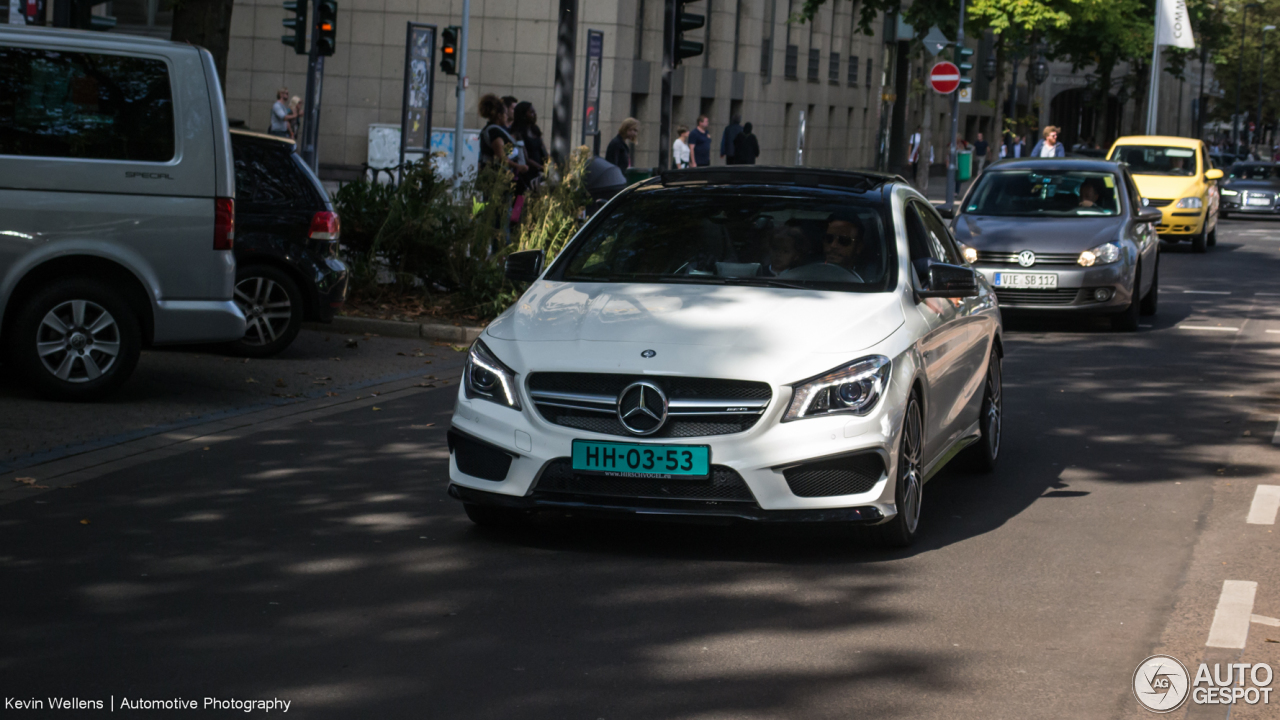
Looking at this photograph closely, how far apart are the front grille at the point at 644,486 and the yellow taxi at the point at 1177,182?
72.5 feet

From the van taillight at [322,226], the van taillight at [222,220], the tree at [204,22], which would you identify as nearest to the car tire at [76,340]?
the van taillight at [222,220]

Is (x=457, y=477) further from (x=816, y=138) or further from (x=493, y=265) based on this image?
(x=816, y=138)

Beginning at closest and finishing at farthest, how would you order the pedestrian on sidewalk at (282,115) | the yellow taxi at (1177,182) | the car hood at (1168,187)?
the yellow taxi at (1177,182)
the car hood at (1168,187)
the pedestrian on sidewalk at (282,115)

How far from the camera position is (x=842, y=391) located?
234 inches

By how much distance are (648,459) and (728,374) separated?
42 centimetres

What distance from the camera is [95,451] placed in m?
8.09

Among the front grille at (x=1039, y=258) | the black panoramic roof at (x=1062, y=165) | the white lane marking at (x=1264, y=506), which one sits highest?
the black panoramic roof at (x=1062, y=165)

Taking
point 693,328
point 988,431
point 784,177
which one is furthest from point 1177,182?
point 693,328

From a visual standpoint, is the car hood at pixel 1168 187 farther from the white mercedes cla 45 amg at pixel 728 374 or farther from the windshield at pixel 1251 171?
the white mercedes cla 45 amg at pixel 728 374

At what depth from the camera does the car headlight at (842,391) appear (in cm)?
589

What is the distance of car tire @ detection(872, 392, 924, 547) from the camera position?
6195mm

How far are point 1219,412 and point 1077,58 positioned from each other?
117 ft

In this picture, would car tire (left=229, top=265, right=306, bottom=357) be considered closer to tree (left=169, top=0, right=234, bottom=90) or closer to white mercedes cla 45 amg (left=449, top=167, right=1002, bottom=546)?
tree (left=169, top=0, right=234, bottom=90)

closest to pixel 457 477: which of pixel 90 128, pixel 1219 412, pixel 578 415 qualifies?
pixel 578 415
